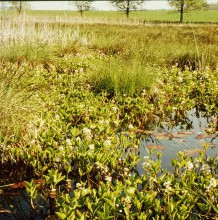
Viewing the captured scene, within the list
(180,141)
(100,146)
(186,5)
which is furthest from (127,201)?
(186,5)

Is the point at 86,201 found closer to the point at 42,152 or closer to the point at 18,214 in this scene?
the point at 18,214

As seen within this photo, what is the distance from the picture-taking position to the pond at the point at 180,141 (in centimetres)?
448

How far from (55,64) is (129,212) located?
752cm

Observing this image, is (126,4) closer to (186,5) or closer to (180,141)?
(186,5)

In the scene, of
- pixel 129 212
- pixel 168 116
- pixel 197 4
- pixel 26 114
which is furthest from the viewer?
pixel 197 4

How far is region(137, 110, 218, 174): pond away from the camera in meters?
4.48

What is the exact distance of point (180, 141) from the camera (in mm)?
4977

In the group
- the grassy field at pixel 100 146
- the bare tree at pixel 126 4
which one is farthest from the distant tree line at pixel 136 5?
the grassy field at pixel 100 146

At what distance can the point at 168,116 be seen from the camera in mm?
6234

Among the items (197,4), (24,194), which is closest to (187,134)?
(24,194)

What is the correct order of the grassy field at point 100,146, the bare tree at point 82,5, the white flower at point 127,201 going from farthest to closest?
the bare tree at point 82,5
the grassy field at point 100,146
the white flower at point 127,201

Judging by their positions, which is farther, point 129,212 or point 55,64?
point 55,64

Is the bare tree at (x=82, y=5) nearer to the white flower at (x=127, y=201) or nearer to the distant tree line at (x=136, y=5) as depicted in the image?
the distant tree line at (x=136, y=5)

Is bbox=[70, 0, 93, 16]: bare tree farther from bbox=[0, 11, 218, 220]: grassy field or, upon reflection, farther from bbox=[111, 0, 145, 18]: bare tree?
bbox=[0, 11, 218, 220]: grassy field
